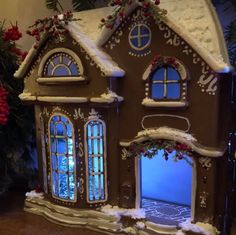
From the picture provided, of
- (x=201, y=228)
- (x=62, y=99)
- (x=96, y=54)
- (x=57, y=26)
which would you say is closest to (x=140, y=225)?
(x=201, y=228)

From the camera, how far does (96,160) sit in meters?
1.60

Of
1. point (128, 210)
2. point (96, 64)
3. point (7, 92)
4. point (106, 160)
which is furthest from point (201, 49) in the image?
point (7, 92)

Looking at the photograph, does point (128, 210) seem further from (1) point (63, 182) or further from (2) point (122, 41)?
(2) point (122, 41)

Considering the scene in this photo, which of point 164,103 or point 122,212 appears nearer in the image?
point 164,103

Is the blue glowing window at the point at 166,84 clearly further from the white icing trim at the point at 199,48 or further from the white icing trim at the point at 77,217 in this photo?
the white icing trim at the point at 77,217

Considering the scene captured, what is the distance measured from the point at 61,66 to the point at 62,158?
20.1 inches

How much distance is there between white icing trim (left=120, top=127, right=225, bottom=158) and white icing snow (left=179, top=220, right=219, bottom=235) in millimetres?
331

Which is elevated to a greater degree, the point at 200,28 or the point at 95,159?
the point at 200,28

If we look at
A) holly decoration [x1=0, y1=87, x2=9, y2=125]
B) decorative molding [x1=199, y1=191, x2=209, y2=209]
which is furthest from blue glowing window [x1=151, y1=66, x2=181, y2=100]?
holly decoration [x1=0, y1=87, x2=9, y2=125]

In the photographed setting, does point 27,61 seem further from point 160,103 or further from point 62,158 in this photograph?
point 160,103

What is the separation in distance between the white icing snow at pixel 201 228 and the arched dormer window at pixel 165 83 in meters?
0.55

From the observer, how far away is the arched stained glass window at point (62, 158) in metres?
1.63

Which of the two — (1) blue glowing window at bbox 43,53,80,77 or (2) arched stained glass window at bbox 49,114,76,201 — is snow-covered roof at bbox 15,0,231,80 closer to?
(1) blue glowing window at bbox 43,53,80,77

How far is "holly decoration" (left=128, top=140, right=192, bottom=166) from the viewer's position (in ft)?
4.42
